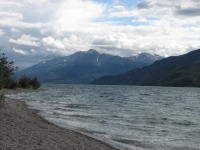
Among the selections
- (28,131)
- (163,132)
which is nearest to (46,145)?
(28,131)

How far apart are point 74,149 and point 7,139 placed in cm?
401

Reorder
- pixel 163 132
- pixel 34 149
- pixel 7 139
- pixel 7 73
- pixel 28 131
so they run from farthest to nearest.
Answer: pixel 7 73 → pixel 163 132 → pixel 28 131 → pixel 7 139 → pixel 34 149

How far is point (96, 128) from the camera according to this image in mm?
28984

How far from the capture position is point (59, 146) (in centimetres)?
1720

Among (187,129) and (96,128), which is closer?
(96,128)

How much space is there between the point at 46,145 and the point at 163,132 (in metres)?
15.4

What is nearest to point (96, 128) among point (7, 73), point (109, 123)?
point (109, 123)

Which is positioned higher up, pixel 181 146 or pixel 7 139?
pixel 7 139

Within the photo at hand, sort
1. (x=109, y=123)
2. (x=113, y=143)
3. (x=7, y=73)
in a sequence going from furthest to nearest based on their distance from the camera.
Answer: (x=109, y=123), (x=7, y=73), (x=113, y=143)

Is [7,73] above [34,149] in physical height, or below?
above

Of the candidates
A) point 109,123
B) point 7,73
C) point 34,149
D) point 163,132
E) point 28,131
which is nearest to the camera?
point 34,149

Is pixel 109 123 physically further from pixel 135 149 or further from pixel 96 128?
pixel 135 149

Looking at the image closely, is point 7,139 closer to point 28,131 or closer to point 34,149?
point 34,149

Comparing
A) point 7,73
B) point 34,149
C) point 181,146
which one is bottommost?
point 181,146
